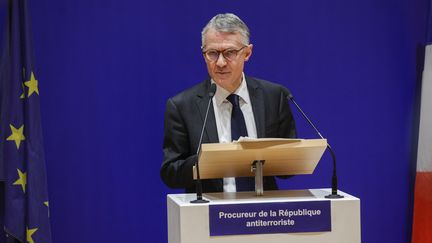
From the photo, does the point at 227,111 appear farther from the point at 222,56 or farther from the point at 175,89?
the point at 175,89

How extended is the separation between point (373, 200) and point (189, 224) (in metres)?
2.75

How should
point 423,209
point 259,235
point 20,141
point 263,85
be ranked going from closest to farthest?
point 259,235 < point 263,85 < point 20,141 < point 423,209

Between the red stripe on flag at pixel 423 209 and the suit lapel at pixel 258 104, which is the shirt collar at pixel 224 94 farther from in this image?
the red stripe on flag at pixel 423 209

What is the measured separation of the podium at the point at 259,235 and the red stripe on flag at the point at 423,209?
224 cm

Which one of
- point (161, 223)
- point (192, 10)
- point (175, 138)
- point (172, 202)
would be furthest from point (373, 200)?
point (172, 202)

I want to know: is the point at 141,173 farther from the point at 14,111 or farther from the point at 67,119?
the point at 14,111

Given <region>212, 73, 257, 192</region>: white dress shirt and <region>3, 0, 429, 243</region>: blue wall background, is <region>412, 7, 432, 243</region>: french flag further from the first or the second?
<region>212, 73, 257, 192</region>: white dress shirt

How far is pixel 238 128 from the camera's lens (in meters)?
2.90

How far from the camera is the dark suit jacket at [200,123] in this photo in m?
2.85

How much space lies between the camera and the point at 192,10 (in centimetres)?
428

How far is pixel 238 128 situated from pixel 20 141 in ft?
4.64

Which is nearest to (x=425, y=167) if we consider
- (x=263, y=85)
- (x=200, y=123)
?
(x=263, y=85)

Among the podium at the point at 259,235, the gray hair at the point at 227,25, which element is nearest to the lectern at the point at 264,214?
the podium at the point at 259,235

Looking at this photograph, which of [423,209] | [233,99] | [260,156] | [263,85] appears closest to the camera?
[260,156]
